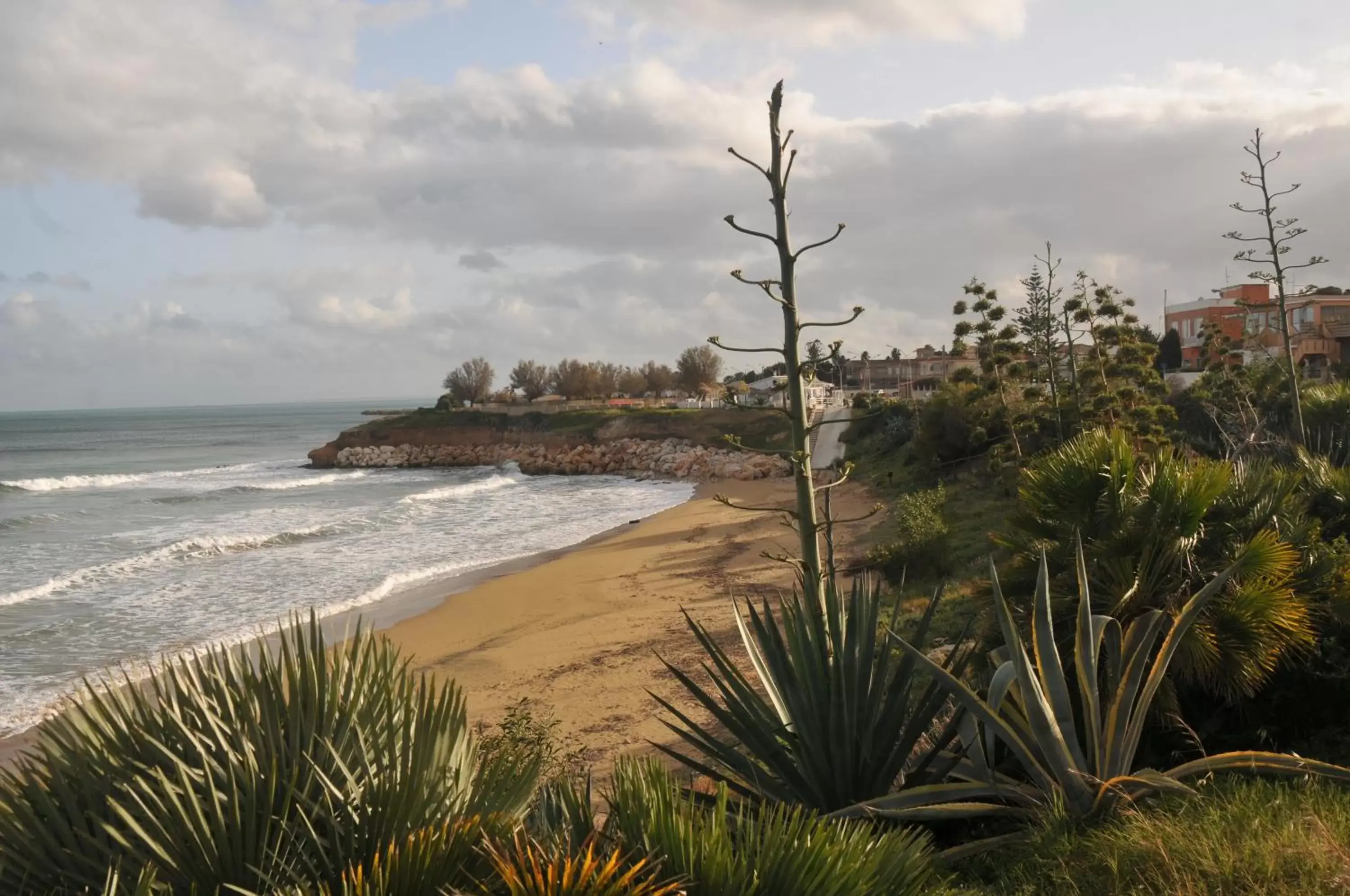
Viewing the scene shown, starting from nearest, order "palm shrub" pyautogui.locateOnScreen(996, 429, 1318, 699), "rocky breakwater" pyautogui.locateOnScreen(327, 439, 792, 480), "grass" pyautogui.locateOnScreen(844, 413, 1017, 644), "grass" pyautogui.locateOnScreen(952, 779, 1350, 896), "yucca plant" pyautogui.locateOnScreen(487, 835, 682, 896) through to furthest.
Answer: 1. "yucca plant" pyautogui.locateOnScreen(487, 835, 682, 896)
2. "grass" pyautogui.locateOnScreen(952, 779, 1350, 896)
3. "palm shrub" pyautogui.locateOnScreen(996, 429, 1318, 699)
4. "grass" pyautogui.locateOnScreen(844, 413, 1017, 644)
5. "rocky breakwater" pyautogui.locateOnScreen(327, 439, 792, 480)

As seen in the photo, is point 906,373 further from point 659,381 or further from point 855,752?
point 855,752

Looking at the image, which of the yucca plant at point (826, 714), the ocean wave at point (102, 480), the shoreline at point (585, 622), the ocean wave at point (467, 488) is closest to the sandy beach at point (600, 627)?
the shoreline at point (585, 622)

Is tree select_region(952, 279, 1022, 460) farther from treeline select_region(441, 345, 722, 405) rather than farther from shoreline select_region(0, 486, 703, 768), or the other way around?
treeline select_region(441, 345, 722, 405)

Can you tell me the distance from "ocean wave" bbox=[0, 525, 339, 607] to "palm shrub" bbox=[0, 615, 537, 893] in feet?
56.7

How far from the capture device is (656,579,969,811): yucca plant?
388 centimetres

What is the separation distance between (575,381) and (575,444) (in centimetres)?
3354

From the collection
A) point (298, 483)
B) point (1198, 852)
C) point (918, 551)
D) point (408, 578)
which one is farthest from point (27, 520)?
point (1198, 852)

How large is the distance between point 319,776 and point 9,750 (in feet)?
30.0

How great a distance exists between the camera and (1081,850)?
3439 mm

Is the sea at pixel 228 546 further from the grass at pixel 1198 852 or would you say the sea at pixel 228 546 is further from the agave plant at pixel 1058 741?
the grass at pixel 1198 852

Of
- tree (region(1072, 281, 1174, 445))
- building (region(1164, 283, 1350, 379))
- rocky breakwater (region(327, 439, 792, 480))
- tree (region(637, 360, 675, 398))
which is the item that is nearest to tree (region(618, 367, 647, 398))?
tree (region(637, 360, 675, 398))

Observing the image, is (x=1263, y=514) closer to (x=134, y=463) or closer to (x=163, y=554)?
(x=163, y=554)

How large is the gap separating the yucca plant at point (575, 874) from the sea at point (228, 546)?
3.88ft

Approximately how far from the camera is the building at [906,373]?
48.0 meters
